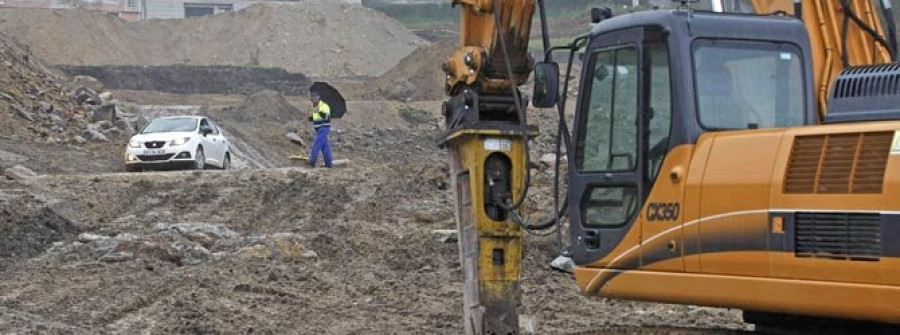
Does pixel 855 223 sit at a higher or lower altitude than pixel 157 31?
lower

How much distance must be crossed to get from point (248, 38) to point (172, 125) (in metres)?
44.0

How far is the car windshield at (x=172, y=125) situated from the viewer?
31.9 m

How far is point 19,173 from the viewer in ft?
88.0

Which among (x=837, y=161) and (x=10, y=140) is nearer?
(x=837, y=161)

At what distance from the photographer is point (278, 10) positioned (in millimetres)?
77812

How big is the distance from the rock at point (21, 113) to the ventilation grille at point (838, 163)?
3148 cm

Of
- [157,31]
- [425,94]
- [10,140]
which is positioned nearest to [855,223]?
[10,140]

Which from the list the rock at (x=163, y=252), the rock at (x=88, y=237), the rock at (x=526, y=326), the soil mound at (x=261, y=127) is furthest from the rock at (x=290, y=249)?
the soil mound at (x=261, y=127)

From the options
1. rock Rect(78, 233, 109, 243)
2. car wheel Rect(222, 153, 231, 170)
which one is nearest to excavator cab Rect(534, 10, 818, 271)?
rock Rect(78, 233, 109, 243)

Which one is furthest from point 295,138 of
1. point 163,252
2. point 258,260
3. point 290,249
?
point 258,260

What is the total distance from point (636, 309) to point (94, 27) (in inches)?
2371

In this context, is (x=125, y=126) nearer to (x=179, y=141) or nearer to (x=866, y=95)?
(x=179, y=141)

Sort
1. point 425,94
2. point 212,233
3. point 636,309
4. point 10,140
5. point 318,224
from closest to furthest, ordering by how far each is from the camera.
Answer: point 636,309, point 212,233, point 318,224, point 10,140, point 425,94

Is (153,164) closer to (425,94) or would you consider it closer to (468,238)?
(468,238)
